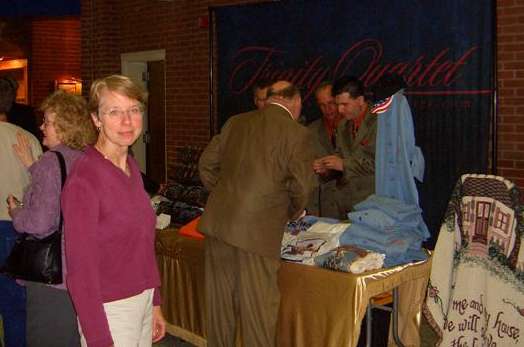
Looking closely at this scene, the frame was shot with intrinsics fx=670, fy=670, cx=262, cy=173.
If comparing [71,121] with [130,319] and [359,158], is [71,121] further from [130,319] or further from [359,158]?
[359,158]

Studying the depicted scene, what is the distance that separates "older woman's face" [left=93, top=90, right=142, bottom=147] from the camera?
79.7 inches

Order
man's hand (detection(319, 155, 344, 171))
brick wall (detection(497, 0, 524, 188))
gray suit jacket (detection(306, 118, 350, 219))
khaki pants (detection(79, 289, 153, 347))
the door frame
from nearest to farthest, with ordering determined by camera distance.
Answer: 1. khaki pants (detection(79, 289, 153, 347))
2. man's hand (detection(319, 155, 344, 171))
3. gray suit jacket (detection(306, 118, 350, 219))
4. brick wall (detection(497, 0, 524, 188))
5. the door frame

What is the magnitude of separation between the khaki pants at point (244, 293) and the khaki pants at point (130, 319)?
48.0 inches

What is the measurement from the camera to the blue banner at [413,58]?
17.2ft

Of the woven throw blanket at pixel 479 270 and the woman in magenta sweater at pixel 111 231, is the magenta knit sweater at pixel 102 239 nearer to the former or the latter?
the woman in magenta sweater at pixel 111 231

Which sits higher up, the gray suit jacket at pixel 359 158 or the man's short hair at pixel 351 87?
the man's short hair at pixel 351 87

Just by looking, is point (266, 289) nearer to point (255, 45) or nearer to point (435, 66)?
point (435, 66)

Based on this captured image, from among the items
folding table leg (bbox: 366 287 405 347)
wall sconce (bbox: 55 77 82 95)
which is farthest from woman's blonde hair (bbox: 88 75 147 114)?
wall sconce (bbox: 55 77 82 95)

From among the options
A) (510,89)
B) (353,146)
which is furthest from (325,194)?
(510,89)

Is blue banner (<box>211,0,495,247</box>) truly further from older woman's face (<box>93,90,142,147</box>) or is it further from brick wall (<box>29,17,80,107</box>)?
brick wall (<box>29,17,80,107</box>)

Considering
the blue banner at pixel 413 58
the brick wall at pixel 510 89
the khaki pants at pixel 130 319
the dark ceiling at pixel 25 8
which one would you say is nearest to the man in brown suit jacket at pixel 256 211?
the khaki pants at pixel 130 319

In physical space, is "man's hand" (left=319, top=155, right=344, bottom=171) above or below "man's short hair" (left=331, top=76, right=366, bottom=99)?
below

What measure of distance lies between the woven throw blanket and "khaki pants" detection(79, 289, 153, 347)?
1610 mm

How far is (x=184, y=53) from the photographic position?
8.00 m
